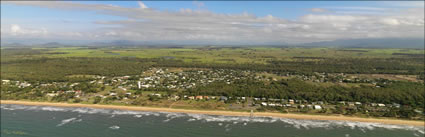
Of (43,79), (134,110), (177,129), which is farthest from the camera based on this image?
(43,79)

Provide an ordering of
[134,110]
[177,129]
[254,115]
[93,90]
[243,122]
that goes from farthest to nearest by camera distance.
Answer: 1. [93,90]
2. [134,110]
3. [254,115]
4. [243,122]
5. [177,129]

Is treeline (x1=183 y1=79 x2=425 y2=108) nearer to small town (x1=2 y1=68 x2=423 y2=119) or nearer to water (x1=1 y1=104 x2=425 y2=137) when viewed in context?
small town (x1=2 y1=68 x2=423 y2=119)

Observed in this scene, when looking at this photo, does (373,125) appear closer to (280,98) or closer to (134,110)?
(280,98)

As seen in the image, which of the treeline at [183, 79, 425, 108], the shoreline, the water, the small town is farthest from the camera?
the treeline at [183, 79, 425, 108]

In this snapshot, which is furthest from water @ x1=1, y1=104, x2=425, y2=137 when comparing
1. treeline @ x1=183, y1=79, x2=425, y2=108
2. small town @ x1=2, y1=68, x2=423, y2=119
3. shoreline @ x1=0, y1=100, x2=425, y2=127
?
treeline @ x1=183, y1=79, x2=425, y2=108

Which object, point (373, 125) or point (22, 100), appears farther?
point (22, 100)

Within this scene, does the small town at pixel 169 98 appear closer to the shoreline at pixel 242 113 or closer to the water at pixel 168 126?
the shoreline at pixel 242 113

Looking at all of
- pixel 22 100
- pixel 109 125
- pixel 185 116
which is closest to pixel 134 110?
pixel 109 125

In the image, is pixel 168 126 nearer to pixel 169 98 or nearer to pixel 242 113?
pixel 169 98

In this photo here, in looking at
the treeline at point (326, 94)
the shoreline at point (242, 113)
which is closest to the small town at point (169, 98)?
the treeline at point (326, 94)
